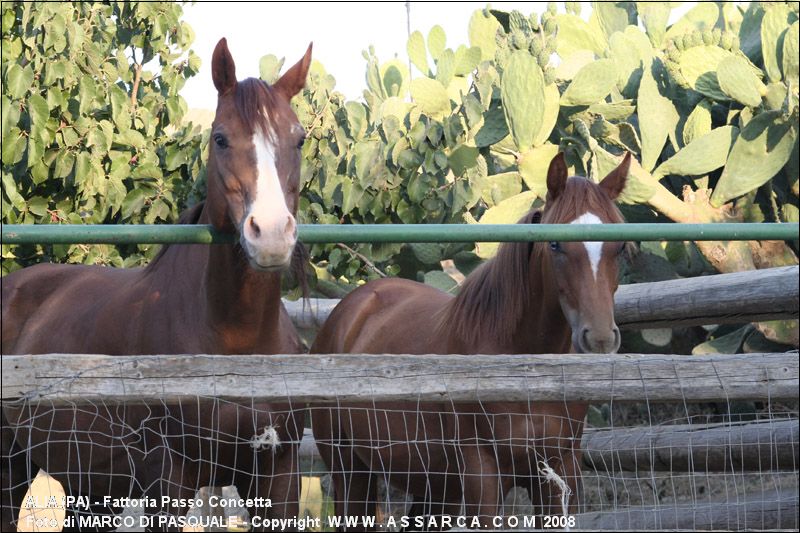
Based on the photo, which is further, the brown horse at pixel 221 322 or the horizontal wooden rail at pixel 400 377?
the brown horse at pixel 221 322

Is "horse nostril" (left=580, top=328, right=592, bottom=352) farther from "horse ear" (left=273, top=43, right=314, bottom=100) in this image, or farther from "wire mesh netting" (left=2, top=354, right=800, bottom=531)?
"horse ear" (left=273, top=43, right=314, bottom=100)

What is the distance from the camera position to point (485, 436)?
3.75 metres

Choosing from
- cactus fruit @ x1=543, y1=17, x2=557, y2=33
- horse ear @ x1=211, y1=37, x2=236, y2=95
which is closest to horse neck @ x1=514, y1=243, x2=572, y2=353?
horse ear @ x1=211, y1=37, x2=236, y2=95

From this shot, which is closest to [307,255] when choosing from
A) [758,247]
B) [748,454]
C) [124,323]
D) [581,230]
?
[124,323]

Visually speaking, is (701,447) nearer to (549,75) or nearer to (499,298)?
(499,298)

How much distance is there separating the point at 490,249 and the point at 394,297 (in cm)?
104

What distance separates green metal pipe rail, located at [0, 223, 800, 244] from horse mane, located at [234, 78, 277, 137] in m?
0.45

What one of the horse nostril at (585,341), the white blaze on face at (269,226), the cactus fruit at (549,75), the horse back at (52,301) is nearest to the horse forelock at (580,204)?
the horse nostril at (585,341)

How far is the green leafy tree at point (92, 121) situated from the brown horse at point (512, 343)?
2.23 m

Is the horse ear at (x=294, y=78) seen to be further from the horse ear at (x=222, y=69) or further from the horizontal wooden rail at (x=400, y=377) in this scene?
the horizontal wooden rail at (x=400, y=377)

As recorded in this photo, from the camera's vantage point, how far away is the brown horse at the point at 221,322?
3.07m

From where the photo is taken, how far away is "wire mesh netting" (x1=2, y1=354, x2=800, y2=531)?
8.52ft

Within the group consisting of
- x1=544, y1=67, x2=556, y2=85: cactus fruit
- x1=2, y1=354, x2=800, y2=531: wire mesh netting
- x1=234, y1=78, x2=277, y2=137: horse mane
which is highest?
x1=544, y1=67, x2=556, y2=85: cactus fruit

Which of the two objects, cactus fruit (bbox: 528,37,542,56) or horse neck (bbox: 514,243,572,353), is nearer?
horse neck (bbox: 514,243,572,353)
